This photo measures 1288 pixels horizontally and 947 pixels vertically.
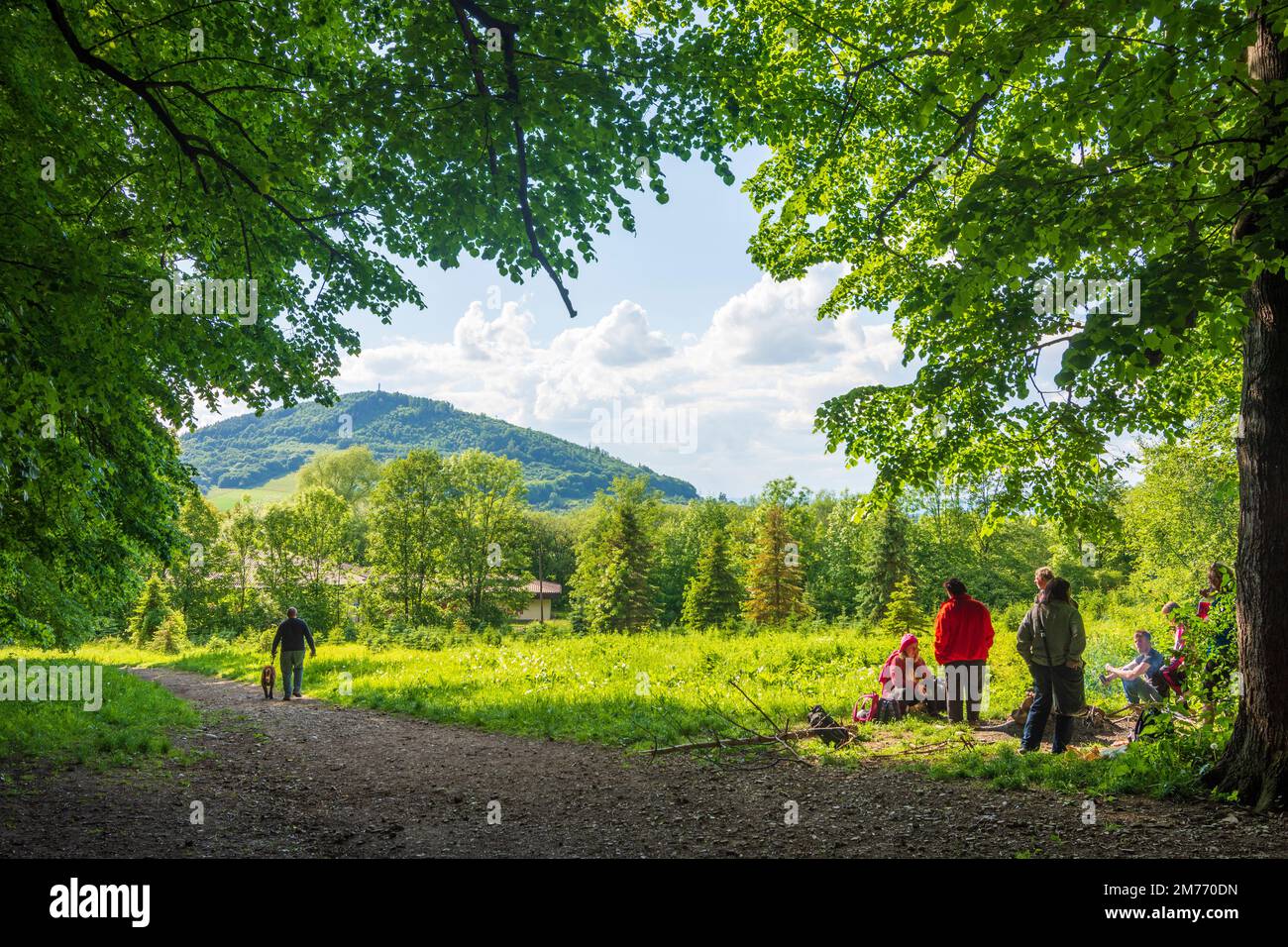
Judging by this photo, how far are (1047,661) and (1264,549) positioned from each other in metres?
2.87

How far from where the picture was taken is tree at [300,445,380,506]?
75688mm

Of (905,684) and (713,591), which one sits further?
(713,591)

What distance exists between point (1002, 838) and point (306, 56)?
10653mm

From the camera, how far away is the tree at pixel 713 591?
40.5m

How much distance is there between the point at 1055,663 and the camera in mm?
8406

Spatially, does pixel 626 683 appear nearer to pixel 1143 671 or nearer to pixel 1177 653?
pixel 1143 671

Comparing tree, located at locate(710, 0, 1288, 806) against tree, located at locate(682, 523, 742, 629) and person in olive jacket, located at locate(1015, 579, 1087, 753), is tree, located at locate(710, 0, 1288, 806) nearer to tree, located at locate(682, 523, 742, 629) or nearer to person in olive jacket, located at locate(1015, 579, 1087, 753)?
person in olive jacket, located at locate(1015, 579, 1087, 753)

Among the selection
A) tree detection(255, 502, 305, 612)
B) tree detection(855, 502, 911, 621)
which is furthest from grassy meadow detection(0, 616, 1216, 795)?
tree detection(255, 502, 305, 612)

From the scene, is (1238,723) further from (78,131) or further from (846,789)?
(78,131)

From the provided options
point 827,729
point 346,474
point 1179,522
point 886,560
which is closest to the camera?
point 827,729

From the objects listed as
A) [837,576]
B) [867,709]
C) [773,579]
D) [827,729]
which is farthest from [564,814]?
[837,576]

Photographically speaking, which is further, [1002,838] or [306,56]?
[306,56]

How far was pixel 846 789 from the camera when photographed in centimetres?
731
